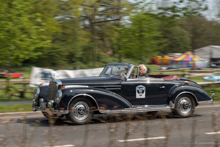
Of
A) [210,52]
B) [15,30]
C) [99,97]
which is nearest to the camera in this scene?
[99,97]

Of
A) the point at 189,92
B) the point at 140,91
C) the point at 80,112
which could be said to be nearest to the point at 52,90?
the point at 80,112

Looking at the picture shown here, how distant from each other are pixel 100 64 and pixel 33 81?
31989mm

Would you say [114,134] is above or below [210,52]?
below

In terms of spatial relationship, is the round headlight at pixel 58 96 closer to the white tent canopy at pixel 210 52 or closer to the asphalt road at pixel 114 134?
the asphalt road at pixel 114 134

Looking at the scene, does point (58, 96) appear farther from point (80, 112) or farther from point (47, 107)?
point (80, 112)

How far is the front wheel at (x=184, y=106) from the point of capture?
957 cm

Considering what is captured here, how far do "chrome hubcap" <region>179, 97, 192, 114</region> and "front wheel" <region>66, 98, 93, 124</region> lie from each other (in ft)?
9.82

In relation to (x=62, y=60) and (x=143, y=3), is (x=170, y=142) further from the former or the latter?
(x=62, y=60)

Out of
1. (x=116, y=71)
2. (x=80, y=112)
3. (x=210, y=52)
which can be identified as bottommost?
(x=80, y=112)

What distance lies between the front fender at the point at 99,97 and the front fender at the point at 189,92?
4.82ft

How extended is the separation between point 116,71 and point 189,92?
240cm

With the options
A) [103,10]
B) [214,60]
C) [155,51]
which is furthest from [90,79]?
[214,60]

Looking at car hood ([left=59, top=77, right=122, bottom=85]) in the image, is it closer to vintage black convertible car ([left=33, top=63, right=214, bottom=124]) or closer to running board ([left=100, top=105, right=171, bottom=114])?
vintage black convertible car ([left=33, top=63, right=214, bottom=124])

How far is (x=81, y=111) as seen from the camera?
8.38 m
